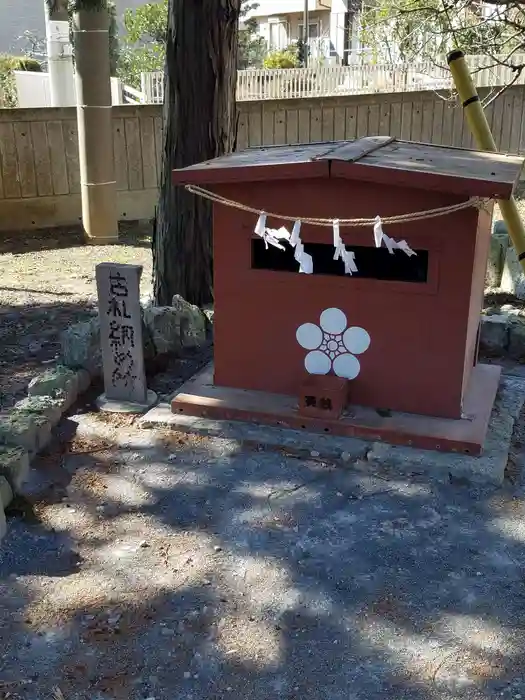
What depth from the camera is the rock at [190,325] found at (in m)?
5.51

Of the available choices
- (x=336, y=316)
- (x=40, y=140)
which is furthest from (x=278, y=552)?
(x=40, y=140)

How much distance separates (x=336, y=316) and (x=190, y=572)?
1.68 meters

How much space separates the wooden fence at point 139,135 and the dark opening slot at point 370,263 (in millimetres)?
6760

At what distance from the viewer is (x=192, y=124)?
19.2 feet

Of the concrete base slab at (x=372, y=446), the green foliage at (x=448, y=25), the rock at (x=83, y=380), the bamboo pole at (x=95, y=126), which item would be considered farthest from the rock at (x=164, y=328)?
the bamboo pole at (x=95, y=126)

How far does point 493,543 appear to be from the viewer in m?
3.28

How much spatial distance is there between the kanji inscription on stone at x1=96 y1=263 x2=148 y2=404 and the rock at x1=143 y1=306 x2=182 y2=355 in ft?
2.66

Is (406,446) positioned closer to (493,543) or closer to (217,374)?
(493,543)

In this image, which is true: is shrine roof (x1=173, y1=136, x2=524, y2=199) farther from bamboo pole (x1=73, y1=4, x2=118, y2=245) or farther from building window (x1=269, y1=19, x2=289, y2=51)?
building window (x1=269, y1=19, x2=289, y2=51)

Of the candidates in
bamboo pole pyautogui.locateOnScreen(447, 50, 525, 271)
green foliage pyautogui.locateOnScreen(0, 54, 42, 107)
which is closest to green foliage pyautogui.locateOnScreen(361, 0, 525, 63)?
bamboo pole pyautogui.locateOnScreen(447, 50, 525, 271)

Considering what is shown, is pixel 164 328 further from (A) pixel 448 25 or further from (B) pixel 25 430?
(A) pixel 448 25

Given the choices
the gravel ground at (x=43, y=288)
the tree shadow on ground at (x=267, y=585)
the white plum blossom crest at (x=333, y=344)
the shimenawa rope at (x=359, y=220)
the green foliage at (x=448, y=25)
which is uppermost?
the green foliage at (x=448, y=25)

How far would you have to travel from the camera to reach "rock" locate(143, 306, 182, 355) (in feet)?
17.4

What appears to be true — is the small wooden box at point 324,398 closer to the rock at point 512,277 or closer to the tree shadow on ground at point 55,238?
the rock at point 512,277
